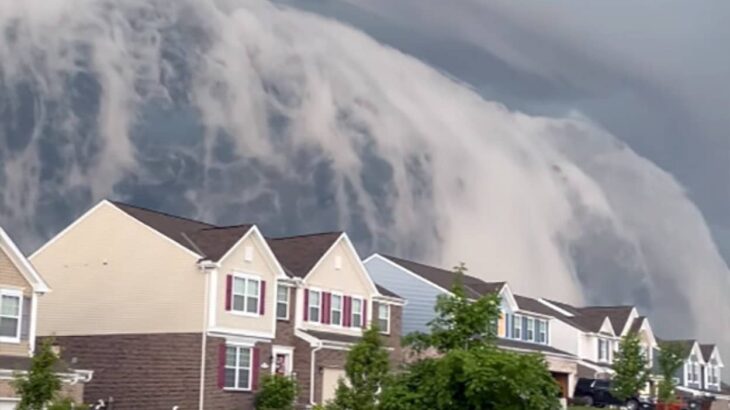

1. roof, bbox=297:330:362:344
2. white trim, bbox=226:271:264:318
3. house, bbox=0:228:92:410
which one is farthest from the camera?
roof, bbox=297:330:362:344

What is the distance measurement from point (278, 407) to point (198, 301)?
5.49 metres

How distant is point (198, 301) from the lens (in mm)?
53875

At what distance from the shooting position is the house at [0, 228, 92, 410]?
45500mm

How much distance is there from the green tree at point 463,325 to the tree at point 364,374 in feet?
23.8

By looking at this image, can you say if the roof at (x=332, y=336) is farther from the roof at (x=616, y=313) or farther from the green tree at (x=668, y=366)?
the roof at (x=616, y=313)

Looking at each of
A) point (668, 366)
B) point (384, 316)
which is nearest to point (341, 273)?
point (384, 316)

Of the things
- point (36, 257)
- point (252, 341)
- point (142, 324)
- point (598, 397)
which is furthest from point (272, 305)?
point (598, 397)

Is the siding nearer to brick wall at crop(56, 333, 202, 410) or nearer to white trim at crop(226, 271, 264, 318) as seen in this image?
white trim at crop(226, 271, 264, 318)

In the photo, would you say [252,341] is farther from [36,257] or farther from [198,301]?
[36,257]

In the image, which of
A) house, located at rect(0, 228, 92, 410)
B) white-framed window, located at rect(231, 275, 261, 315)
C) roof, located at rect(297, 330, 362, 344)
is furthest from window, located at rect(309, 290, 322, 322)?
house, located at rect(0, 228, 92, 410)

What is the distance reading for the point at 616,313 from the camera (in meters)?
102

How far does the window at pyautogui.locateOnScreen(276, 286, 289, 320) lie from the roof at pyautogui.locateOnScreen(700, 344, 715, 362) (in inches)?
2708

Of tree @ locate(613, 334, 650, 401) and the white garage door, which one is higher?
tree @ locate(613, 334, 650, 401)

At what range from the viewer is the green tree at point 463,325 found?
34.6m
